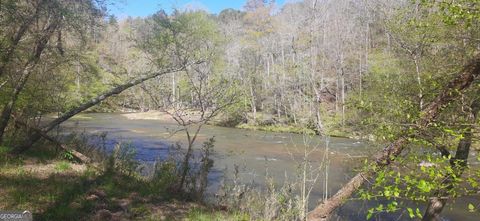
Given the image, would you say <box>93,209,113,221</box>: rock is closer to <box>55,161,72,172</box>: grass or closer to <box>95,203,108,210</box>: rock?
<box>95,203,108,210</box>: rock

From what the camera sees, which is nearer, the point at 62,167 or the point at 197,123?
the point at 62,167

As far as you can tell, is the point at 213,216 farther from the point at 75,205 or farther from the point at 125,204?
the point at 75,205

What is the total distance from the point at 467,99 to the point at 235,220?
4.76 m

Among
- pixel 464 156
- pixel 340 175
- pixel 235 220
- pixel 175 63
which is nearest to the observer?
pixel 235 220

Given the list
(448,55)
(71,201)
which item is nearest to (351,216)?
(448,55)

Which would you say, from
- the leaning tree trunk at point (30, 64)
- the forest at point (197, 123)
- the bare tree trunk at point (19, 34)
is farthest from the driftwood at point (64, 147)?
the bare tree trunk at point (19, 34)

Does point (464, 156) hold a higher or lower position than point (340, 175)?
higher

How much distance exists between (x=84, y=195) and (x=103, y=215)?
115 centimetres

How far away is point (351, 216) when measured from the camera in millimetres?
11359

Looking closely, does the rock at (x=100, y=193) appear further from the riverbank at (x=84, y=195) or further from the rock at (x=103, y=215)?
the rock at (x=103, y=215)

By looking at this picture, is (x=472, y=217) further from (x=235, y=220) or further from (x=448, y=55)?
(x=235, y=220)

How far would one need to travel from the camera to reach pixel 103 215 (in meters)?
6.67

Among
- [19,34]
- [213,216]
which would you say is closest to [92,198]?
[213,216]
